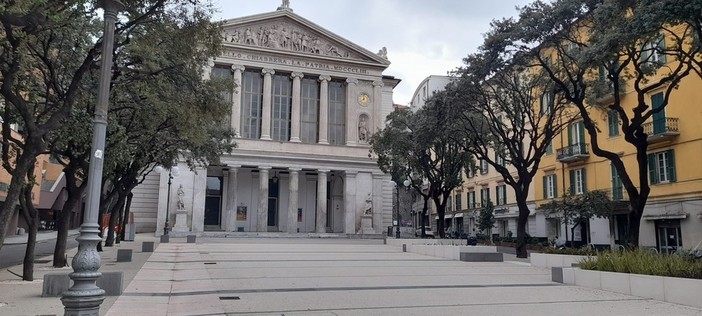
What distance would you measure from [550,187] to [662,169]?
1130cm

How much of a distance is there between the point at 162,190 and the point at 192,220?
4201 millimetres

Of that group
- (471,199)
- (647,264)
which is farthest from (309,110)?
(647,264)

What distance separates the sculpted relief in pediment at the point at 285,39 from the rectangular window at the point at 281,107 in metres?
3.36

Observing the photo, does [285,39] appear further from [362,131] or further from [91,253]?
[91,253]

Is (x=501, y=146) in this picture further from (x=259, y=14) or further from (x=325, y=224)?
(x=259, y=14)

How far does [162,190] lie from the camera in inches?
1935

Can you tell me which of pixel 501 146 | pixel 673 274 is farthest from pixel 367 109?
pixel 673 274

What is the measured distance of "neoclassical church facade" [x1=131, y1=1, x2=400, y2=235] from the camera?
5122 centimetres

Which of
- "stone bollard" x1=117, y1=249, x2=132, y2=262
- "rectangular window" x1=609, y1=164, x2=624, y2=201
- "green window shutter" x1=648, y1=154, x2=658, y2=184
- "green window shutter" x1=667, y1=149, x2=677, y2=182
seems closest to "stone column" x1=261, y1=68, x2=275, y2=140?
"rectangular window" x1=609, y1=164, x2=624, y2=201

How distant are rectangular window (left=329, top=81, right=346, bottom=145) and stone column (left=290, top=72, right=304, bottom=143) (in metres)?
4.08

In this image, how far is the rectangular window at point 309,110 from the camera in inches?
2167

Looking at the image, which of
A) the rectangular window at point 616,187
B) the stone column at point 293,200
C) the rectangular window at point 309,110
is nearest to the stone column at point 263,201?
the stone column at point 293,200

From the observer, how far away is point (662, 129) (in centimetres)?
2898

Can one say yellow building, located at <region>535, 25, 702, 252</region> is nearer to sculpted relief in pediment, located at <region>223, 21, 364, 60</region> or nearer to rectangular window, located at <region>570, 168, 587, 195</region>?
rectangular window, located at <region>570, 168, 587, 195</region>
